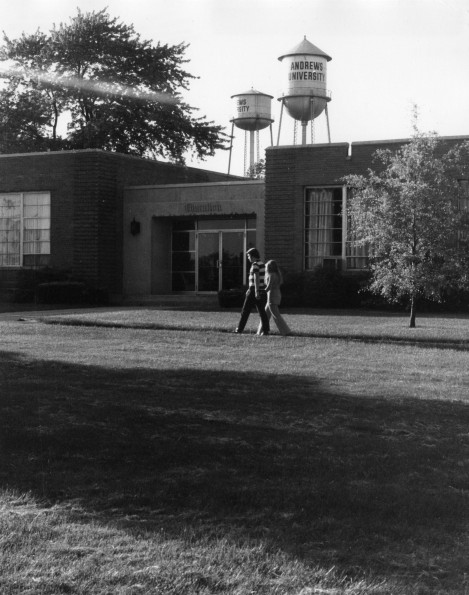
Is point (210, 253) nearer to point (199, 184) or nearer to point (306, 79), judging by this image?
point (199, 184)

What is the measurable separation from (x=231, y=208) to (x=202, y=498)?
24620mm

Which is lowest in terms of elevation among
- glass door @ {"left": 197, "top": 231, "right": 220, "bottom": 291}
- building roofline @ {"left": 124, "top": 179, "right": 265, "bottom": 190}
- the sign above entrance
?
glass door @ {"left": 197, "top": 231, "right": 220, "bottom": 291}

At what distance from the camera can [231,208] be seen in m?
29.8

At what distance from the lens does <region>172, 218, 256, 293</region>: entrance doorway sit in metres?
30.8

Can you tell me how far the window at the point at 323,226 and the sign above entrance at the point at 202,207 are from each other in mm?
3293

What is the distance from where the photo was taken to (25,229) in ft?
105

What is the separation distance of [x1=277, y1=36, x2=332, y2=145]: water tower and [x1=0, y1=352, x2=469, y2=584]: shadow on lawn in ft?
90.9

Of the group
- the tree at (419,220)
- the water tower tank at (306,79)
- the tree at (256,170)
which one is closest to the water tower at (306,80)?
the water tower tank at (306,79)

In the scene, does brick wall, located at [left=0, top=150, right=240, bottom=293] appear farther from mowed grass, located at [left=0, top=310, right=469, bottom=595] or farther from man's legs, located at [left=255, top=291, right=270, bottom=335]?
mowed grass, located at [left=0, top=310, right=469, bottom=595]

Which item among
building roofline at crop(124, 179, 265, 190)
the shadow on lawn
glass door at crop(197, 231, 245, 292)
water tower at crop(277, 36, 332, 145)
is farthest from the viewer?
water tower at crop(277, 36, 332, 145)

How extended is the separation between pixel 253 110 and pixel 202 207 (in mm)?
15191

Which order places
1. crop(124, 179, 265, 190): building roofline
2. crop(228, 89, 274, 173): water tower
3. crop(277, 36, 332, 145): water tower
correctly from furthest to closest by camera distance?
1. crop(228, 89, 274, 173): water tower
2. crop(277, 36, 332, 145): water tower
3. crop(124, 179, 265, 190): building roofline

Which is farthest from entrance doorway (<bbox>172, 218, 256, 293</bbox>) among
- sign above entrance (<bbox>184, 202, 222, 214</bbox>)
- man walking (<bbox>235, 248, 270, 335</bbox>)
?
man walking (<bbox>235, 248, 270, 335</bbox>)

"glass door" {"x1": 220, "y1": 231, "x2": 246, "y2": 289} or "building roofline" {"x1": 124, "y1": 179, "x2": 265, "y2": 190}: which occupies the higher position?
"building roofline" {"x1": 124, "y1": 179, "x2": 265, "y2": 190}
